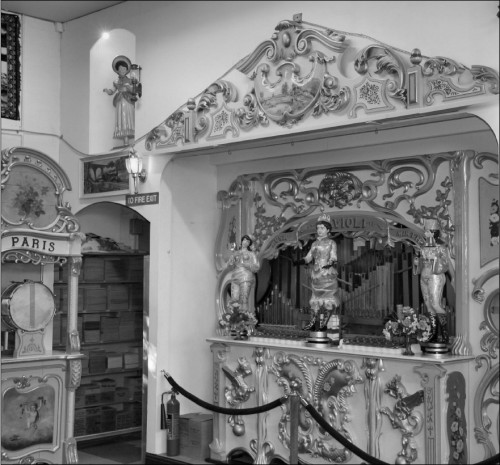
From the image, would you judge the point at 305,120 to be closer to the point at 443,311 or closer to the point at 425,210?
the point at 425,210

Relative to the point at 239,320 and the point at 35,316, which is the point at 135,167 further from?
the point at 239,320

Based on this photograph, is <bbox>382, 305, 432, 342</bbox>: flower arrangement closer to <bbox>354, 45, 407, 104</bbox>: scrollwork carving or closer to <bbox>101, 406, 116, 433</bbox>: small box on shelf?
<bbox>354, 45, 407, 104</bbox>: scrollwork carving

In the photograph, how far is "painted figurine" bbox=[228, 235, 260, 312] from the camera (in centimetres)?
816

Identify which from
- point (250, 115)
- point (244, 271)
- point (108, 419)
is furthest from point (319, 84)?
point (108, 419)

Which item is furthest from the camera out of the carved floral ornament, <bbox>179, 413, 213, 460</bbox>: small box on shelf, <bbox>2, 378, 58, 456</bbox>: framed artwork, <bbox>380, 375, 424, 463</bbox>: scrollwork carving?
<bbox>179, 413, 213, 460</bbox>: small box on shelf

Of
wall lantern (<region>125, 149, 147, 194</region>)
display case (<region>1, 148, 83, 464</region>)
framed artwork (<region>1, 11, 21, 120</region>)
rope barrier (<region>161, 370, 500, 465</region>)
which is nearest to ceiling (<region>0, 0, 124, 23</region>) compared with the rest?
framed artwork (<region>1, 11, 21, 120</region>)

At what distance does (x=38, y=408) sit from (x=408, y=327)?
419 cm

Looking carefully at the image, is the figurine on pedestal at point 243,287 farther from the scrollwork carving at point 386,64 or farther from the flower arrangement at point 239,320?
the scrollwork carving at point 386,64

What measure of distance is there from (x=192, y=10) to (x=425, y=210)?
11.7 ft

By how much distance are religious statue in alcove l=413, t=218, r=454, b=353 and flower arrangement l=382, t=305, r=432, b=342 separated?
0.06m

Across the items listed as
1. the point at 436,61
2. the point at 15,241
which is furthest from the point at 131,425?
the point at 436,61

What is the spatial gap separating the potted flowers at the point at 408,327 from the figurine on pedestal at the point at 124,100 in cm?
417

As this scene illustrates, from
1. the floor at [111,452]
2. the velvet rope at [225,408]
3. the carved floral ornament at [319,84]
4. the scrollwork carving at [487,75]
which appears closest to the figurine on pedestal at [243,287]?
the velvet rope at [225,408]

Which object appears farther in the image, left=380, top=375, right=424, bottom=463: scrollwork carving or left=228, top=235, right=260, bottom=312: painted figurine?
left=228, top=235, right=260, bottom=312: painted figurine
